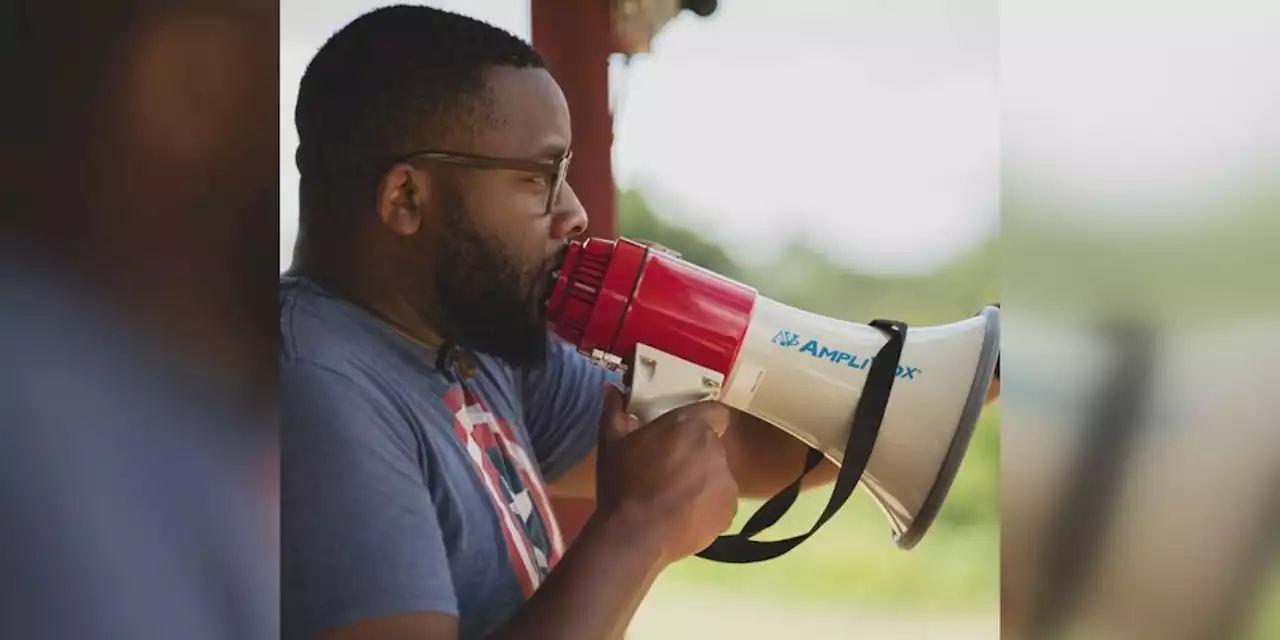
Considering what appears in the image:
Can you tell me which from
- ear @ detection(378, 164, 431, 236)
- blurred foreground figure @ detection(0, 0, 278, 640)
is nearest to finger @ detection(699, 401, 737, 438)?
ear @ detection(378, 164, 431, 236)

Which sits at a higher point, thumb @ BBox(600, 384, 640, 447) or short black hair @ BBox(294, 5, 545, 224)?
short black hair @ BBox(294, 5, 545, 224)

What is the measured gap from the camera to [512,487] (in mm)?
1165

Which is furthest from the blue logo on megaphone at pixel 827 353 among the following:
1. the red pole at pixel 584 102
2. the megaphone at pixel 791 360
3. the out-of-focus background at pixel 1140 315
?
the red pole at pixel 584 102

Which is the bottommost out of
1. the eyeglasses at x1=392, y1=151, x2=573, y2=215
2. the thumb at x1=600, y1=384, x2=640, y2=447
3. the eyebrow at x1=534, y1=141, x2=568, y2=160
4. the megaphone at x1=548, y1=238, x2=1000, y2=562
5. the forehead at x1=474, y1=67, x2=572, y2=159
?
the thumb at x1=600, y1=384, x2=640, y2=447

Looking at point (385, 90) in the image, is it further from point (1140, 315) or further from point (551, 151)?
point (1140, 315)

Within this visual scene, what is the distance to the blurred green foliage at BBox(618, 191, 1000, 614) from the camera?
113 cm

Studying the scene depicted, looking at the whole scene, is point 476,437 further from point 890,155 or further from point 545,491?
point 890,155

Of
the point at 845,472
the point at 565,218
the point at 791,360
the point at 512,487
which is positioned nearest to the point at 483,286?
the point at 565,218

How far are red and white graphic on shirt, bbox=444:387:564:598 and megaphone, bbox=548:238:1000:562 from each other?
143 millimetres

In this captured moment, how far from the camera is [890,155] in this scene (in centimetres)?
→ 113

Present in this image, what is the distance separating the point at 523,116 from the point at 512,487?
402mm

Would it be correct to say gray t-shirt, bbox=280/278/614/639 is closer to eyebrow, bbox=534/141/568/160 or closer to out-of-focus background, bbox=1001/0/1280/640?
eyebrow, bbox=534/141/568/160

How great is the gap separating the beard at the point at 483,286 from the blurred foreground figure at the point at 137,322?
20 cm

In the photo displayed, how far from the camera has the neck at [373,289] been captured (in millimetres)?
1136
